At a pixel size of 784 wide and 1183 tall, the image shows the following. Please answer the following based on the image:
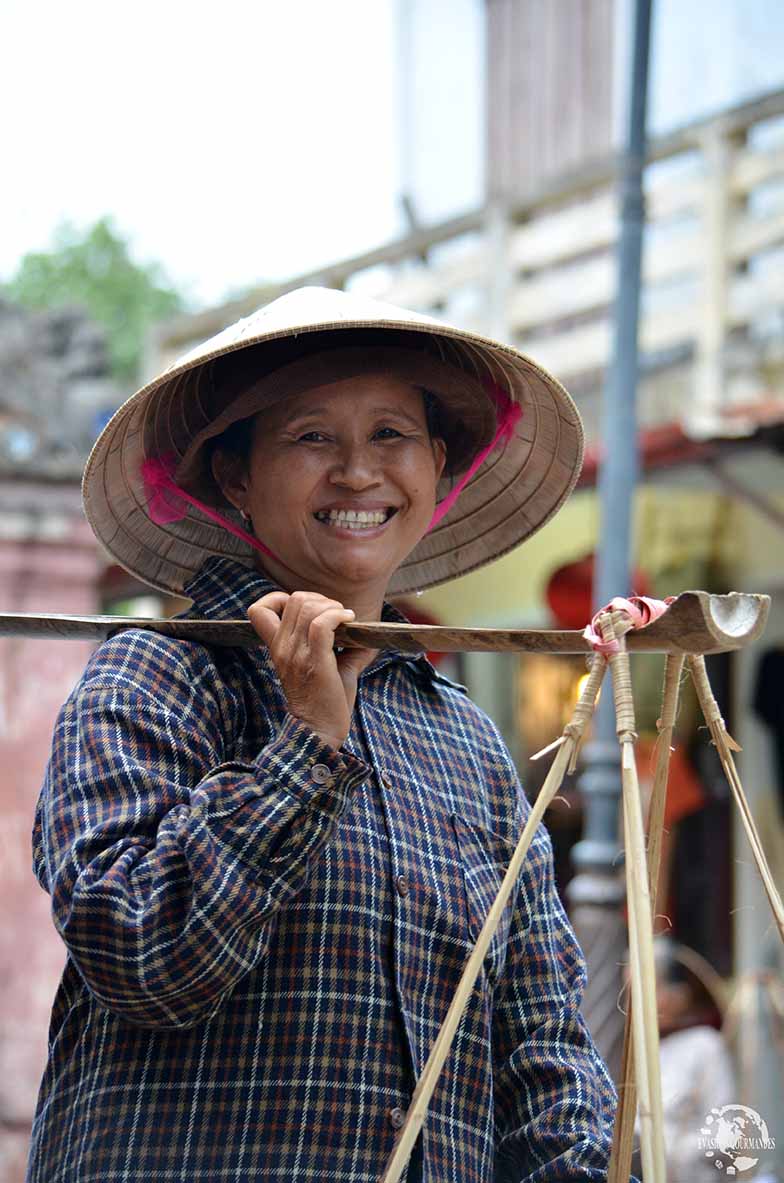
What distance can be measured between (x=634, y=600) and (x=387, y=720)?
0.37m

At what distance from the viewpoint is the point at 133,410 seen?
Answer: 5.24ft

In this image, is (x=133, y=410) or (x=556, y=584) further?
(x=556, y=584)

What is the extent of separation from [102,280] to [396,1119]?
28.1 meters

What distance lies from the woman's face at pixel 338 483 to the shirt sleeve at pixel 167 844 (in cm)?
26

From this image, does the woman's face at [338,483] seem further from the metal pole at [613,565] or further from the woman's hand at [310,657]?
the metal pole at [613,565]

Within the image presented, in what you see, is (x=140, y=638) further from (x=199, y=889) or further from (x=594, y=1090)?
(x=594, y=1090)

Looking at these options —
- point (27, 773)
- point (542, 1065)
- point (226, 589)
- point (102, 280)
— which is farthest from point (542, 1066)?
point (102, 280)

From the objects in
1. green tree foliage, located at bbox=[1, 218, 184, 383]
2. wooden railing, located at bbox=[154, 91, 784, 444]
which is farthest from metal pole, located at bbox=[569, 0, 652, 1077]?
green tree foliage, located at bbox=[1, 218, 184, 383]

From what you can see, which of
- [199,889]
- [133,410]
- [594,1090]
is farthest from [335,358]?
[594,1090]

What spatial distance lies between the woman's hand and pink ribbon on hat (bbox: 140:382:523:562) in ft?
0.93

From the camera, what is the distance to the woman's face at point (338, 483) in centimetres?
154

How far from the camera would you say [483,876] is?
61.1 inches

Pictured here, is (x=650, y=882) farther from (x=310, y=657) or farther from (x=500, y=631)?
(x=310, y=657)

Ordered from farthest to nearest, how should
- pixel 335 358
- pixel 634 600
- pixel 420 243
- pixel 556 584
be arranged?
1. pixel 420 243
2. pixel 556 584
3. pixel 335 358
4. pixel 634 600
